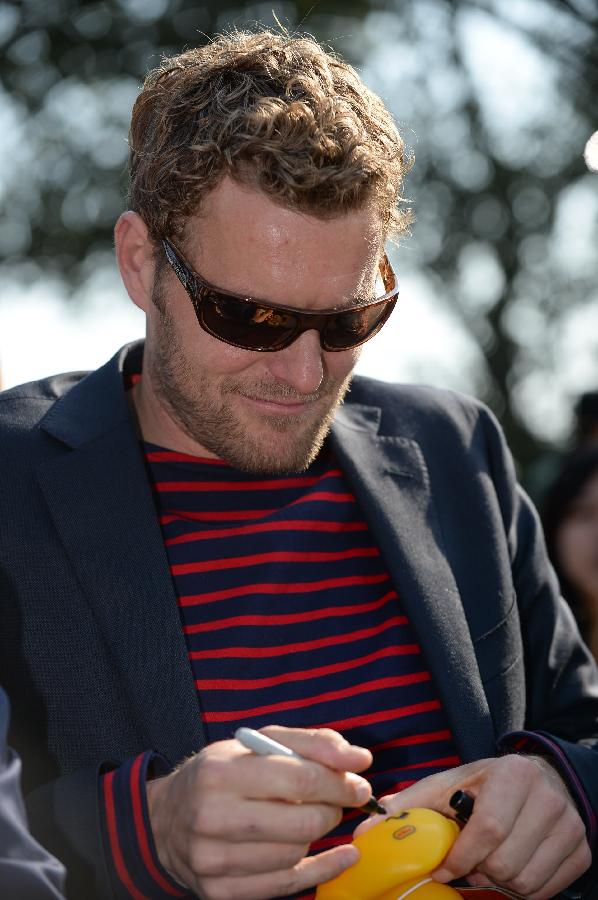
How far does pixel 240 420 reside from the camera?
2.27m

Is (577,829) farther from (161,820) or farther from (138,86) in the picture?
(138,86)

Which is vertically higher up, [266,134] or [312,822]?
[266,134]

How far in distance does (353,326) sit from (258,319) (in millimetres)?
221

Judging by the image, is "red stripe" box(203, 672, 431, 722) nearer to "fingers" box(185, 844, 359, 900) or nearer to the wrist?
the wrist

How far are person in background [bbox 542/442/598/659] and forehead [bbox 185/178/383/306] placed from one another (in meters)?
1.94

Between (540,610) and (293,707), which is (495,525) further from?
(293,707)

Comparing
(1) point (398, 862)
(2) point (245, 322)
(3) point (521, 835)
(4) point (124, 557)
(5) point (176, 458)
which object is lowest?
(3) point (521, 835)

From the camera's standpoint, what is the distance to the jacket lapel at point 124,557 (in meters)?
1.97

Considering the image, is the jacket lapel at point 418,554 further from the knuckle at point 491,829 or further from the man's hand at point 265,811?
the man's hand at point 265,811

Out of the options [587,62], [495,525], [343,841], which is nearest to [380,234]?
[495,525]

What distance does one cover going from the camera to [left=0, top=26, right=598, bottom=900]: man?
195 centimetres

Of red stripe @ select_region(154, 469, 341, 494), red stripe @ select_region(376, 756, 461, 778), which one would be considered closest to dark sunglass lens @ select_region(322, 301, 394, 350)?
red stripe @ select_region(154, 469, 341, 494)

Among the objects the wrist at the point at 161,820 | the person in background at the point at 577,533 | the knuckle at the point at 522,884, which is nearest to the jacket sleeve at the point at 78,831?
the wrist at the point at 161,820

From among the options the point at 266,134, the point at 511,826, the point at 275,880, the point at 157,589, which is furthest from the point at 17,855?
the point at 266,134
